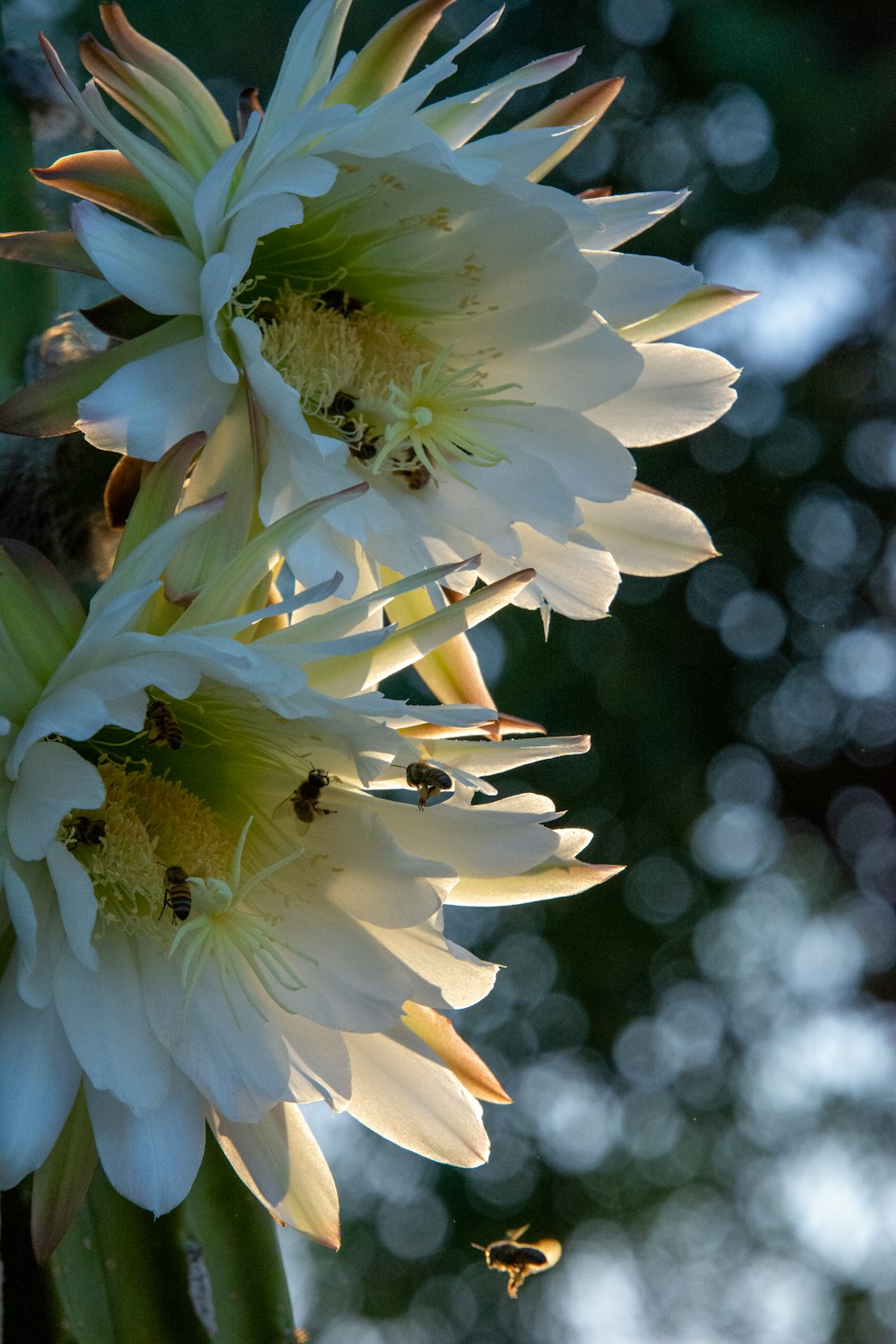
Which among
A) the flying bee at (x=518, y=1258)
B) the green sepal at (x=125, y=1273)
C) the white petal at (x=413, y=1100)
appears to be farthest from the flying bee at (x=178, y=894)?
the flying bee at (x=518, y=1258)

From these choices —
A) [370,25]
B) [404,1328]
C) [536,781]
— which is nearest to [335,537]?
[370,25]

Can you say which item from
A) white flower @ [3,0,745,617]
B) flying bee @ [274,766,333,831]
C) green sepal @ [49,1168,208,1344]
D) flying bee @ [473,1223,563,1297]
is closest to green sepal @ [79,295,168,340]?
white flower @ [3,0,745,617]

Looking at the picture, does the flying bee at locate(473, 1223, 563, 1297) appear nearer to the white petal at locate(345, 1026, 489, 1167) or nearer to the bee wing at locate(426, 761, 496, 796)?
the white petal at locate(345, 1026, 489, 1167)

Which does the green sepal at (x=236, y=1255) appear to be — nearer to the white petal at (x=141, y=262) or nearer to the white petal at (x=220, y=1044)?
the white petal at (x=220, y=1044)

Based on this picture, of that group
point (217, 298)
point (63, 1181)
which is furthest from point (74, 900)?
point (217, 298)

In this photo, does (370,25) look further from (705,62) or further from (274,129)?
(274,129)

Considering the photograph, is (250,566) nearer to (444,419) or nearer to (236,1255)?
(444,419)
